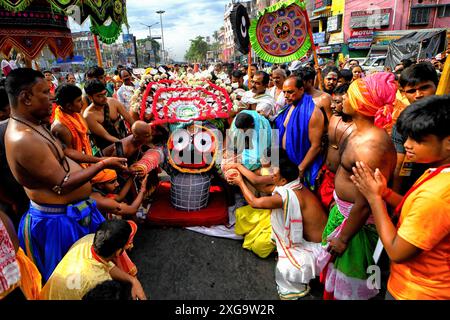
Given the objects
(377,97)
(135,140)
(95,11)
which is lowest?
(135,140)

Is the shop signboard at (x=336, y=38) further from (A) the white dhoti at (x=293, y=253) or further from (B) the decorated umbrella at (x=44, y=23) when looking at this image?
(A) the white dhoti at (x=293, y=253)

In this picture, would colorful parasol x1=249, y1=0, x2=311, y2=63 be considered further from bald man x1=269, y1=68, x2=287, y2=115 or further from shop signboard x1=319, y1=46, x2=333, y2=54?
shop signboard x1=319, y1=46, x2=333, y2=54

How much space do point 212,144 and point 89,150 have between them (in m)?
1.41

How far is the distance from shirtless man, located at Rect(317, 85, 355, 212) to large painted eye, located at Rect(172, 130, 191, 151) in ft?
5.43

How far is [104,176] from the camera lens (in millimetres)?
2699

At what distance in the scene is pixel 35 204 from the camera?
2033mm

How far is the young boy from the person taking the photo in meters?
1.12

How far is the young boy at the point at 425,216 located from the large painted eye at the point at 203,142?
2.36 m

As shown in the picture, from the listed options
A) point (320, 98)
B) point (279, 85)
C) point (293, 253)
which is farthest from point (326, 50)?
point (293, 253)

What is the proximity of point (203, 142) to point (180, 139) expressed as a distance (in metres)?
0.29

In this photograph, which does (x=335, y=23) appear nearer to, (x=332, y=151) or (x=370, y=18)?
(x=370, y=18)

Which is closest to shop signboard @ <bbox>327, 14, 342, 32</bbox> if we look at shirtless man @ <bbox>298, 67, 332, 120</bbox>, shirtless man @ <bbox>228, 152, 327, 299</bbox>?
shirtless man @ <bbox>298, 67, 332, 120</bbox>

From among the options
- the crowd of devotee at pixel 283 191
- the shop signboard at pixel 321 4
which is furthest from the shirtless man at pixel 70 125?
the shop signboard at pixel 321 4
